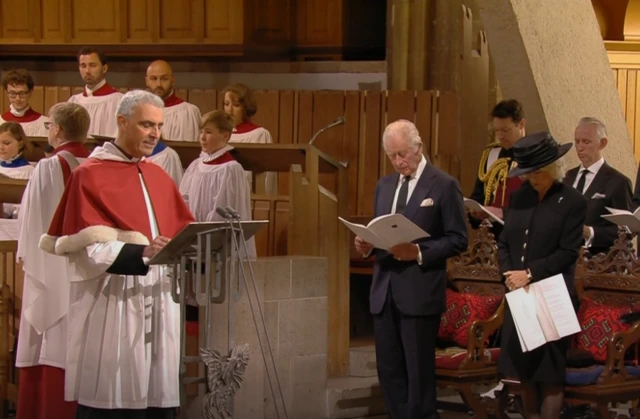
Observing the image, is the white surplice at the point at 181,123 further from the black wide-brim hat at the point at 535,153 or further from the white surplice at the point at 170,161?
the black wide-brim hat at the point at 535,153

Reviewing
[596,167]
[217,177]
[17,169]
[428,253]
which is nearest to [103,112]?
[17,169]

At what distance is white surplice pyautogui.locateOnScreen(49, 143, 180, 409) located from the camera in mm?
5438

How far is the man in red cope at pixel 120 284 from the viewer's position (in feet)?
17.8

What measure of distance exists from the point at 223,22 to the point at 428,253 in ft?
19.6

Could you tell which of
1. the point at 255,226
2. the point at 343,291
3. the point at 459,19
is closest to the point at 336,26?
the point at 459,19

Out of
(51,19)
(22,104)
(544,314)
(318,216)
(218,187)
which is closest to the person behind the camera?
(544,314)

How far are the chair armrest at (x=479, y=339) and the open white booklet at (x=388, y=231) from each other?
31.9 inches

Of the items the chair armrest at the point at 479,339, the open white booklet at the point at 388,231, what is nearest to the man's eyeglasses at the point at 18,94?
the open white booklet at the point at 388,231

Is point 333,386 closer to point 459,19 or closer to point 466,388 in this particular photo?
point 466,388

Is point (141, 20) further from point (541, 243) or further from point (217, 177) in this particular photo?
point (541, 243)

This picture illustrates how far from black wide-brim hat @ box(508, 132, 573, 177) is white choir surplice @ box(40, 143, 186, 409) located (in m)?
1.80

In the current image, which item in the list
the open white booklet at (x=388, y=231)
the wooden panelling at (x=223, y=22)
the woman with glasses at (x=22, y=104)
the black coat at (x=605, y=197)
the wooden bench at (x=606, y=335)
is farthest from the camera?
the wooden panelling at (x=223, y=22)

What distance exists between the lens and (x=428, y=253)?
21.4ft

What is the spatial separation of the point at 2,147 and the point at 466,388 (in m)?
3.29
